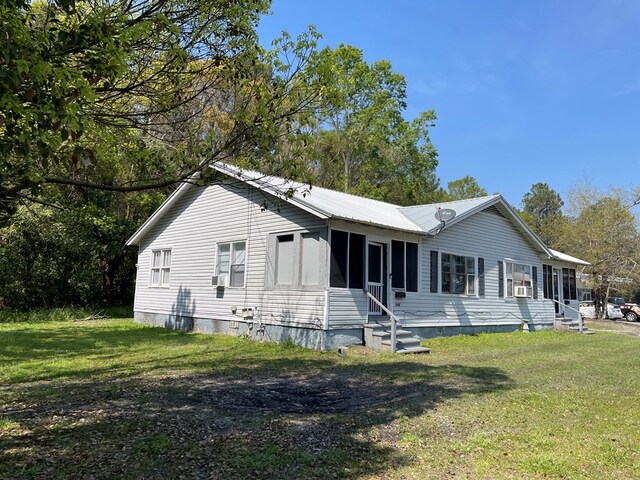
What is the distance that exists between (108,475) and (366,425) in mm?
2758

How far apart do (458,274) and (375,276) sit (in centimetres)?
409

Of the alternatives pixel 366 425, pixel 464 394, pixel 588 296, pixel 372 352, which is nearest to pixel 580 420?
pixel 464 394

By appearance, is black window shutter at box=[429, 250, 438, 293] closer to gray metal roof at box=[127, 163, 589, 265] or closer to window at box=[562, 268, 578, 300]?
gray metal roof at box=[127, 163, 589, 265]

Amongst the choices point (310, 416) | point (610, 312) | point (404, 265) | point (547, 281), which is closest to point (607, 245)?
point (610, 312)

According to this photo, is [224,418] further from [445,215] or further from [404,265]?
[445,215]

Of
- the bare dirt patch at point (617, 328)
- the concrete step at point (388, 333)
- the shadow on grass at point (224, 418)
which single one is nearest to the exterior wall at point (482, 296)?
the concrete step at point (388, 333)

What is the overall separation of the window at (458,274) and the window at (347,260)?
391 centimetres

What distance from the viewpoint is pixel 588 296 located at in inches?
1875

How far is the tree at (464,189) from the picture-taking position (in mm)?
49062

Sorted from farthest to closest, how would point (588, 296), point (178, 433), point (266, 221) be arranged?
point (588, 296)
point (266, 221)
point (178, 433)

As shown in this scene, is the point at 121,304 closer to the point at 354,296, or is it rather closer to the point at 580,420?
the point at 354,296

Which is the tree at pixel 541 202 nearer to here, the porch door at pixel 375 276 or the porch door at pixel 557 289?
the porch door at pixel 557 289

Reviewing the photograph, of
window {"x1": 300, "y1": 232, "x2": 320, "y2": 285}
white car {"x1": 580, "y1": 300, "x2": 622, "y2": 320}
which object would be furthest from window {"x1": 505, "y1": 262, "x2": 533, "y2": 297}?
white car {"x1": 580, "y1": 300, "x2": 622, "y2": 320}

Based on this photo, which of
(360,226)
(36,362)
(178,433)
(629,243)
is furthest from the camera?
(629,243)
